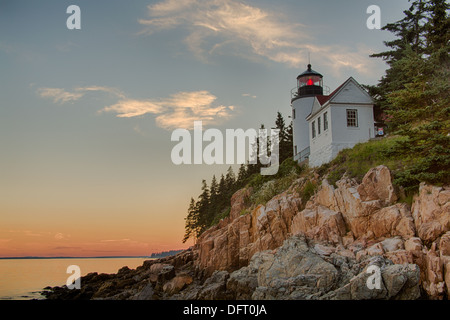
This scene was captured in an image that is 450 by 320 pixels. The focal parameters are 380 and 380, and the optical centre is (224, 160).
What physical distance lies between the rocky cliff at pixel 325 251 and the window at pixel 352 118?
6728mm

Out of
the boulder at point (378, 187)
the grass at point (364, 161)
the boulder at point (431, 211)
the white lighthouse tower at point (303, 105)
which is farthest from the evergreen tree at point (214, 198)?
the boulder at point (431, 211)

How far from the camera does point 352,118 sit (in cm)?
3088

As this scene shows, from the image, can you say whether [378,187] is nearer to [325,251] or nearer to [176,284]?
[325,251]

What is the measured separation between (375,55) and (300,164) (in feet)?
45.5

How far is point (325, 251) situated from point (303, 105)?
71.2 feet

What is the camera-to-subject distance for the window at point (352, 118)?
3078cm

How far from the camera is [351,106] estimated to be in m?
31.0

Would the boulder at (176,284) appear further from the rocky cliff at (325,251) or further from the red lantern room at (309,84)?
the red lantern room at (309,84)

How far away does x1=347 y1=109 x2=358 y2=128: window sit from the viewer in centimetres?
3078

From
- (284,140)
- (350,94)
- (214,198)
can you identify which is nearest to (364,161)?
(350,94)

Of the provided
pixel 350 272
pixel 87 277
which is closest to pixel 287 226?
pixel 350 272
